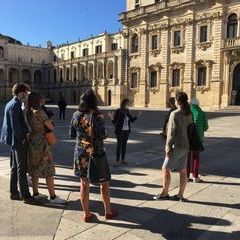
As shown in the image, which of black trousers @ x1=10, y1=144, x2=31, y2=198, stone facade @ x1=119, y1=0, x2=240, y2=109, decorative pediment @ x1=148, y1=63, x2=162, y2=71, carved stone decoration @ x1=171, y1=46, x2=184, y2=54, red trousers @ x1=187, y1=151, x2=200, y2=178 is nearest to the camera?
black trousers @ x1=10, y1=144, x2=31, y2=198

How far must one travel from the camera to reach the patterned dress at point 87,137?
466 cm

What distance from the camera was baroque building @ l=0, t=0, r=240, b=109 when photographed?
3612 centimetres

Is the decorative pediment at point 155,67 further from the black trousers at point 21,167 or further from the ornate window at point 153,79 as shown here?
the black trousers at point 21,167

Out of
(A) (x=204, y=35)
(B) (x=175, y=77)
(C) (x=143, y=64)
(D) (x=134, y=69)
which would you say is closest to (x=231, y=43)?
(A) (x=204, y=35)

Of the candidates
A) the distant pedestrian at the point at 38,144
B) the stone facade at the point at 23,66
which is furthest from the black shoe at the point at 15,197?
the stone facade at the point at 23,66

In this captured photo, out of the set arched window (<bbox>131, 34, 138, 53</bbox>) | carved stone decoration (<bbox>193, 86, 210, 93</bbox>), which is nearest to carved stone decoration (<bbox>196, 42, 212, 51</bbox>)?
carved stone decoration (<bbox>193, 86, 210, 93</bbox>)

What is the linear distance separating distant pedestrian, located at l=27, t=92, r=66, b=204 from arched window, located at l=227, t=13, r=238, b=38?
→ 33.7 m

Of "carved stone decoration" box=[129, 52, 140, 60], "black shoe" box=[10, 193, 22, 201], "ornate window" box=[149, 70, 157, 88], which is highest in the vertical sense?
"carved stone decoration" box=[129, 52, 140, 60]

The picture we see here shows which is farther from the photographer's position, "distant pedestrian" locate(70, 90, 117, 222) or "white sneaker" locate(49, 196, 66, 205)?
"white sneaker" locate(49, 196, 66, 205)

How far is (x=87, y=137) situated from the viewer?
470 cm

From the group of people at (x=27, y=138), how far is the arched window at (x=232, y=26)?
33.7 metres

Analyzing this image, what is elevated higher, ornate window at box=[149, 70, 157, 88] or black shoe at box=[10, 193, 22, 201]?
ornate window at box=[149, 70, 157, 88]

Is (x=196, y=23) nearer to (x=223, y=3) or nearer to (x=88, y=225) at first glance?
(x=223, y=3)

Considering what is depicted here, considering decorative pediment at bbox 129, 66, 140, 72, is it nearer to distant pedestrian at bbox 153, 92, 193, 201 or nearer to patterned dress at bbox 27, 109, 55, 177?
distant pedestrian at bbox 153, 92, 193, 201
